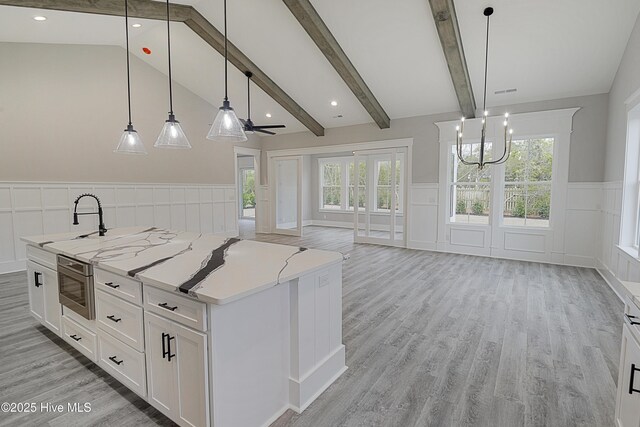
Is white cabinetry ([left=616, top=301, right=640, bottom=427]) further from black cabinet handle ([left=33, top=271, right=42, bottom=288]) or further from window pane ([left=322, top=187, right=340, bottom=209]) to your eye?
window pane ([left=322, top=187, right=340, bottom=209])

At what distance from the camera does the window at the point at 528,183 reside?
17.9ft

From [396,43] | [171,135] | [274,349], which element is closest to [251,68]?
[396,43]

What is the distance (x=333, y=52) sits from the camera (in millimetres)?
4754

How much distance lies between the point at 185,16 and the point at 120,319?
4.69 metres

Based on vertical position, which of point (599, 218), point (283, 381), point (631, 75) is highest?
point (631, 75)

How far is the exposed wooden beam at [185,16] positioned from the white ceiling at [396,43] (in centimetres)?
14

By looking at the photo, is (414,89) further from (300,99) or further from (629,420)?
(629,420)

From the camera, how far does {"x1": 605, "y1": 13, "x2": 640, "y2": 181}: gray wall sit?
3.70 metres

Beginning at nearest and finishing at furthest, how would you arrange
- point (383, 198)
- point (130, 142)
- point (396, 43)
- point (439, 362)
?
point (439, 362)
point (130, 142)
point (396, 43)
point (383, 198)

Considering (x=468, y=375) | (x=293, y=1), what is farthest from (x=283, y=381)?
(x=293, y=1)

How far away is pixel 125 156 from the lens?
5.96m

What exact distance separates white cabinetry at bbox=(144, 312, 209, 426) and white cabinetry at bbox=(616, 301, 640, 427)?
6.07 feet

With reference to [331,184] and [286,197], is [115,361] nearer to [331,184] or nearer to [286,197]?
[286,197]

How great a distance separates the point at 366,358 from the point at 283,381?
0.88 m
